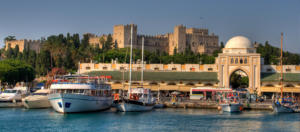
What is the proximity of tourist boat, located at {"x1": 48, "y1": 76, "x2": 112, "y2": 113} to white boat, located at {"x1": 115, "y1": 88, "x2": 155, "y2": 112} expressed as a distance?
3.24 meters

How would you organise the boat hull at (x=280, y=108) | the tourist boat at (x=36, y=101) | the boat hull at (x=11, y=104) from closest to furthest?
the boat hull at (x=280, y=108)
the tourist boat at (x=36, y=101)
the boat hull at (x=11, y=104)

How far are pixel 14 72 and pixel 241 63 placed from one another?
1801 inches

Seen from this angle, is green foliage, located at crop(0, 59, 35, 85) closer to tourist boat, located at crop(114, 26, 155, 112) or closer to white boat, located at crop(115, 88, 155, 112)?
tourist boat, located at crop(114, 26, 155, 112)

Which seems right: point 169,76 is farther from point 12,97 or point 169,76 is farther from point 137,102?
point 137,102

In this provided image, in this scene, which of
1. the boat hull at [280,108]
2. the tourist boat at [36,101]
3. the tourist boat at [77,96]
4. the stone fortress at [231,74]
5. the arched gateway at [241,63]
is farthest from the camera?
the arched gateway at [241,63]

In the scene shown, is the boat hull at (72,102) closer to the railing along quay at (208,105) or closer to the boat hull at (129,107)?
the boat hull at (129,107)

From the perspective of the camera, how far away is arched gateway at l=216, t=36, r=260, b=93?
309 ft

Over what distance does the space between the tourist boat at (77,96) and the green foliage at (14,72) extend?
37156 millimetres

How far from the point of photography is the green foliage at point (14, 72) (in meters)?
101

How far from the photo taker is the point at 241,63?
3740 inches

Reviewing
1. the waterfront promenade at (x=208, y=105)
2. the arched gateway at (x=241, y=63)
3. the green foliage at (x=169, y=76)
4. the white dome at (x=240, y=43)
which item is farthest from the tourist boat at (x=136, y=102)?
the white dome at (x=240, y=43)

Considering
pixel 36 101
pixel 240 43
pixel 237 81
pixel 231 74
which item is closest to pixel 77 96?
pixel 36 101

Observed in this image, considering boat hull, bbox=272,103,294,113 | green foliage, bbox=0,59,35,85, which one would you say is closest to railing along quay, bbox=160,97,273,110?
boat hull, bbox=272,103,294,113

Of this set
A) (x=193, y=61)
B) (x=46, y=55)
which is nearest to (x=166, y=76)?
(x=46, y=55)
